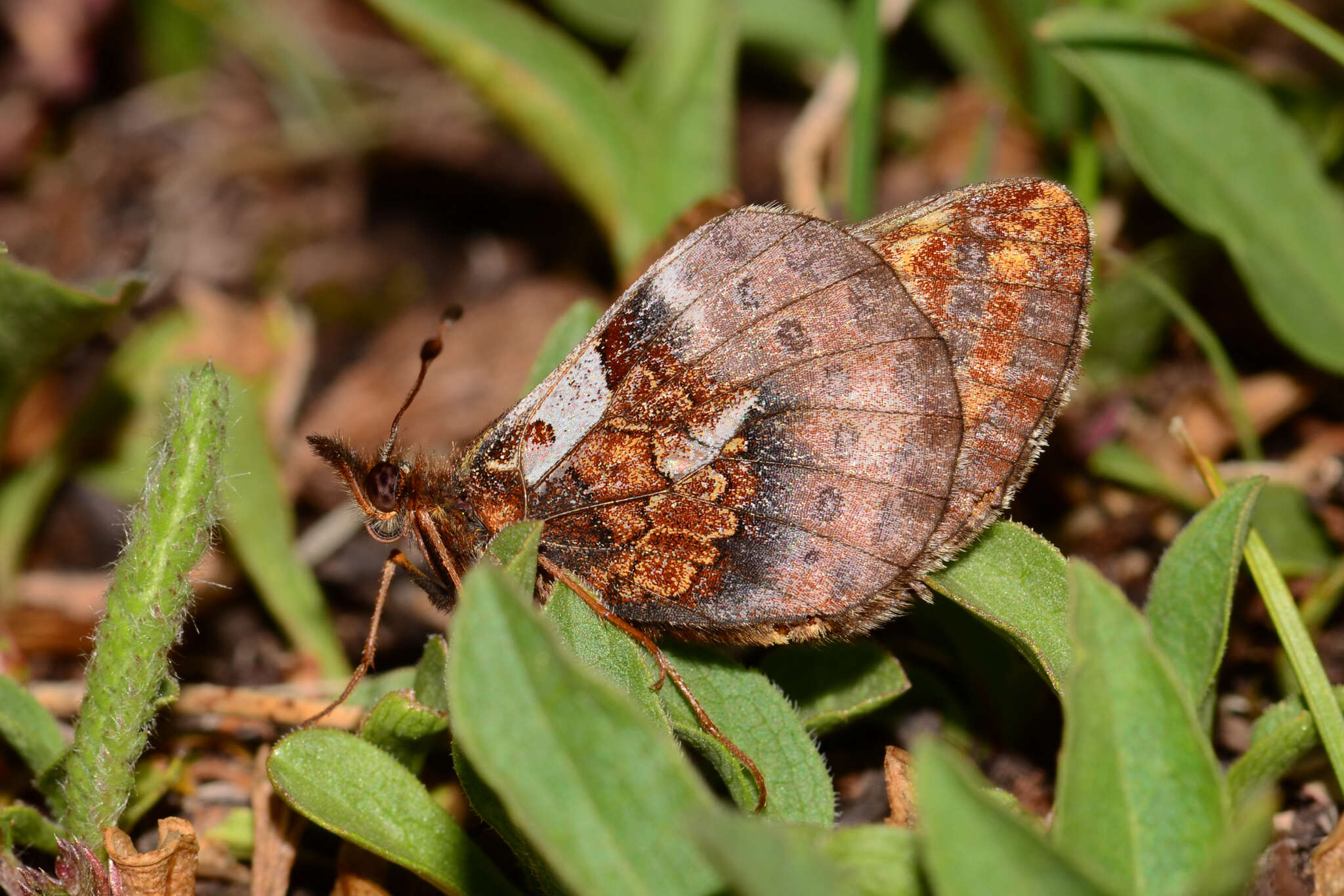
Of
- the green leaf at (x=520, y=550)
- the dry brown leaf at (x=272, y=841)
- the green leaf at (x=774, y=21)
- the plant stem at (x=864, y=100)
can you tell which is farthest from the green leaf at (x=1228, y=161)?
the dry brown leaf at (x=272, y=841)

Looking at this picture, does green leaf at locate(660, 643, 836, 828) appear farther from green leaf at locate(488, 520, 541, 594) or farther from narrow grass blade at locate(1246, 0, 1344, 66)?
narrow grass blade at locate(1246, 0, 1344, 66)

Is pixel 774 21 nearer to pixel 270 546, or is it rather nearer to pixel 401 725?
pixel 270 546

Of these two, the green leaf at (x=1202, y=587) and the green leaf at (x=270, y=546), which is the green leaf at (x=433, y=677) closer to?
the green leaf at (x=270, y=546)

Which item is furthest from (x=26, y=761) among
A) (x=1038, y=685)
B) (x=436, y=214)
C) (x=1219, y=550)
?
(x=436, y=214)

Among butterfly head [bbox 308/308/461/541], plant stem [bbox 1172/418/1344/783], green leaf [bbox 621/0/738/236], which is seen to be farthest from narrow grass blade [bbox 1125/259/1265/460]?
butterfly head [bbox 308/308/461/541]

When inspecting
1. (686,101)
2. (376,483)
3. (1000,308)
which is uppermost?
(686,101)

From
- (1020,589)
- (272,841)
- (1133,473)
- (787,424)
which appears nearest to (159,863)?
(272,841)

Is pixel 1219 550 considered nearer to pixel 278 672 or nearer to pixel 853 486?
pixel 853 486
